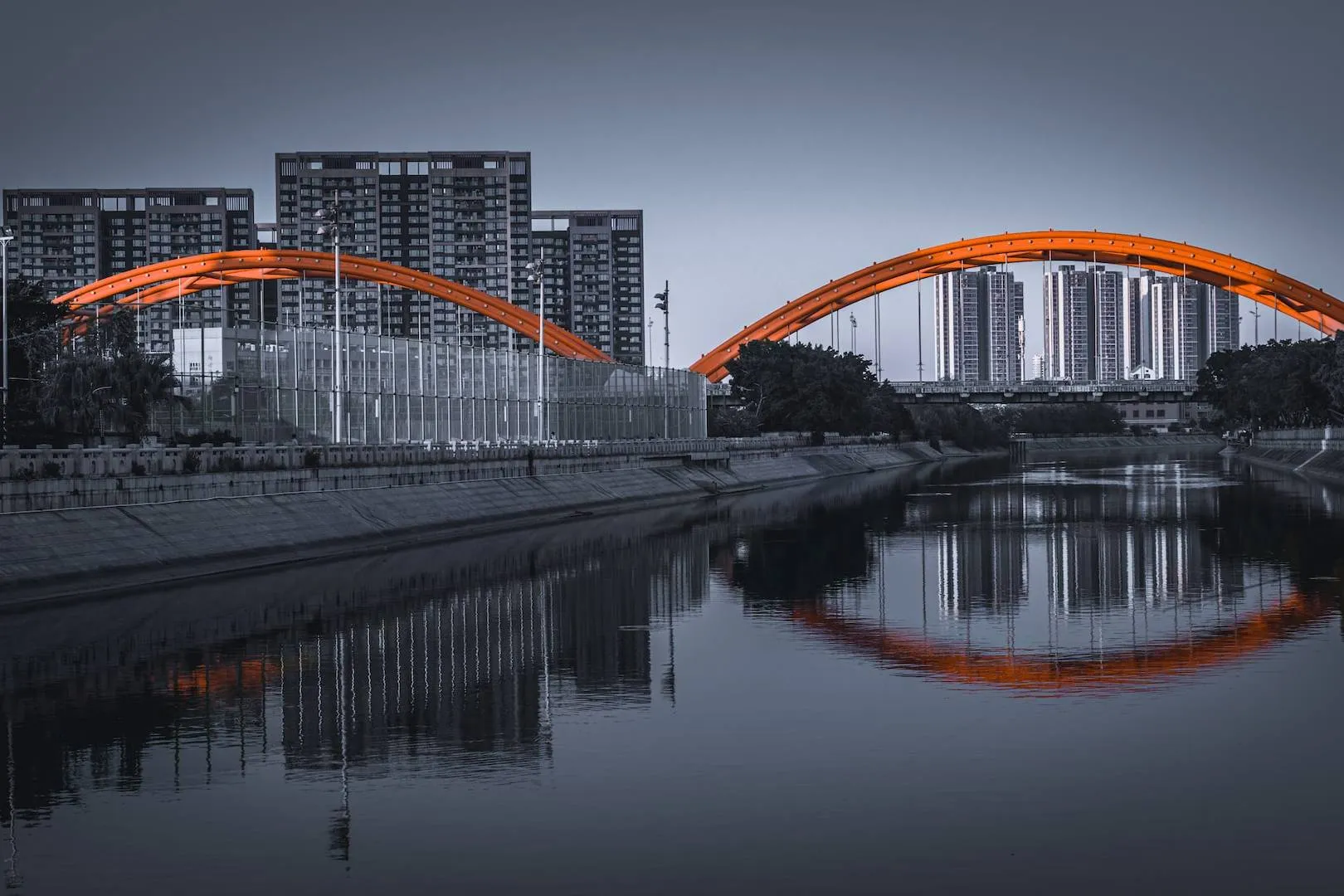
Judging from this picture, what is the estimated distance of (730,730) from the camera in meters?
15.8

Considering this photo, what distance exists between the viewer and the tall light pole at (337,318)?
1790 inches

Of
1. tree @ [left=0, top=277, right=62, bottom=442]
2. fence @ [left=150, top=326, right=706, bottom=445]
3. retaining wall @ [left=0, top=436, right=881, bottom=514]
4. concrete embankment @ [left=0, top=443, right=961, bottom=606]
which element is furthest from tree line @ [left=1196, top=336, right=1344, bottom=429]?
tree @ [left=0, top=277, right=62, bottom=442]

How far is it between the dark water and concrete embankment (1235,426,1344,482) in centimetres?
6122

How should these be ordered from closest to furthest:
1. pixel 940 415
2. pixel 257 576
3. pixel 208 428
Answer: pixel 257 576
pixel 208 428
pixel 940 415

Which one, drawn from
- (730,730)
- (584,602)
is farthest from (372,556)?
(730,730)

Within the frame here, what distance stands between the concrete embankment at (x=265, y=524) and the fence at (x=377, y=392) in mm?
4256

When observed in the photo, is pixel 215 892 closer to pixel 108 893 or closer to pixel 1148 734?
pixel 108 893

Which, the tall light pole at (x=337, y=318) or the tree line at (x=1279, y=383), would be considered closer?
the tall light pole at (x=337, y=318)

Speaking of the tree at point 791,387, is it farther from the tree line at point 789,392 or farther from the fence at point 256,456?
the fence at point 256,456

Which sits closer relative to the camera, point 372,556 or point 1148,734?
point 1148,734

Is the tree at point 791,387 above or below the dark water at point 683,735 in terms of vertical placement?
above

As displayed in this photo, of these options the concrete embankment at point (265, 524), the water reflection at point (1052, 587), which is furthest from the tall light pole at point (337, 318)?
the water reflection at point (1052, 587)

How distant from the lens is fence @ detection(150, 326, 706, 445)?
156 ft

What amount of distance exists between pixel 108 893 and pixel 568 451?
176 ft
